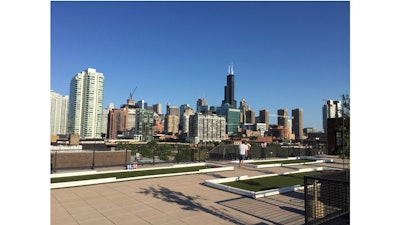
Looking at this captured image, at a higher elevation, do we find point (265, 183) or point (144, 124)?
point (144, 124)

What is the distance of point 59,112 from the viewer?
465 feet

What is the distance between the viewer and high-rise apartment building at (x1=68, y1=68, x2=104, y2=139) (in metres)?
148

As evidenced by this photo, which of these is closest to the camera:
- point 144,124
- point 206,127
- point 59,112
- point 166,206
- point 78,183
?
point 166,206

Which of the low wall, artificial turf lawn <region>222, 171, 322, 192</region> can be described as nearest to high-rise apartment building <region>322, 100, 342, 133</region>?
artificial turf lawn <region>222, 171, 322, 192</region>

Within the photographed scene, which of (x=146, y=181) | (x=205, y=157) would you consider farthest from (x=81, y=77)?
(x=146, y=181)

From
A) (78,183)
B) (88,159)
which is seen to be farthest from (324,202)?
(88,159)

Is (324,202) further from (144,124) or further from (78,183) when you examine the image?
(144,124)

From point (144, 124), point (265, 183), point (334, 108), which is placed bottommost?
point (265, 183)

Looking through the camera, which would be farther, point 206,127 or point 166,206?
point 206,127

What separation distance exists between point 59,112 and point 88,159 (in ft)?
465

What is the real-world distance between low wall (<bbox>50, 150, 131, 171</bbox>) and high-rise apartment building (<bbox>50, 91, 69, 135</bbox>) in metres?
134

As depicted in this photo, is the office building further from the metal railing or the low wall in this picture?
the metal railing
